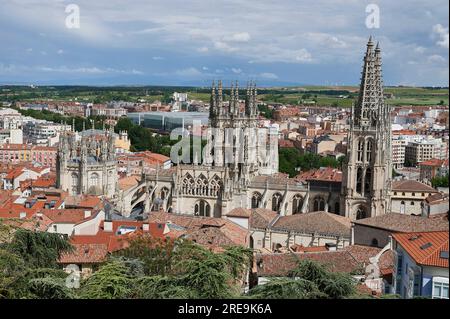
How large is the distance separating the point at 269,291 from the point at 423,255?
505 centimetres

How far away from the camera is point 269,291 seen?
1088 centimetres

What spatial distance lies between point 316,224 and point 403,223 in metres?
5.47

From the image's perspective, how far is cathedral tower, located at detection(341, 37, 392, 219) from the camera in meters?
35.4

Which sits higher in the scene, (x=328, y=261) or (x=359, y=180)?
(x=359, y=180)

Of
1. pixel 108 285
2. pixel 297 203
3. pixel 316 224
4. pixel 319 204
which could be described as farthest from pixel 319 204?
pixel 108 285

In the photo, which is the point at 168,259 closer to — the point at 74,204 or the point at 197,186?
the point at 74,204

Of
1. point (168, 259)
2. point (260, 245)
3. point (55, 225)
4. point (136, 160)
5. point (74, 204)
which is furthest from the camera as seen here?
point (136, 160)

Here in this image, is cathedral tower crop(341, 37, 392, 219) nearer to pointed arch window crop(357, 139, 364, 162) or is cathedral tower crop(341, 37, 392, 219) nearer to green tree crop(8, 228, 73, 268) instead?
pointed arch window crop(357, 139, 364, 162)

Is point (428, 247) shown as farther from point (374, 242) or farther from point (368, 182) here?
point (368, 182)

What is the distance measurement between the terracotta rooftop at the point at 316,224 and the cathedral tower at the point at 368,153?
469 cm

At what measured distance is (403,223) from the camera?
25.4m

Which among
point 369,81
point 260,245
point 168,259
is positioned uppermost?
point 369,81

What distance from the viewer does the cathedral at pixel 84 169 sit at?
3738 centimetres
